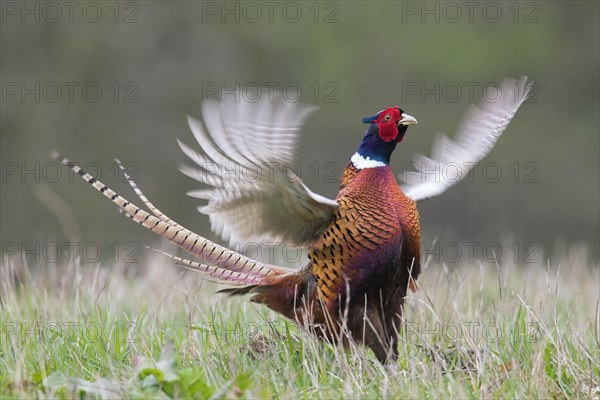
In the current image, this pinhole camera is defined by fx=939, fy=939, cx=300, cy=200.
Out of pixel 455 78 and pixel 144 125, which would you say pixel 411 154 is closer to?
pixel 455 78

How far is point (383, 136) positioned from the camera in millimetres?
4375

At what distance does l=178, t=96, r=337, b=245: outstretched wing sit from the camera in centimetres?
369

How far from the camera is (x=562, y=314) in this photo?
5102mm

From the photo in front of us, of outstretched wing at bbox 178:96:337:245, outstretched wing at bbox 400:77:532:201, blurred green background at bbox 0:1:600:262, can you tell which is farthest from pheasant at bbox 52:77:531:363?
blurred green background at bbox 0:1:600:262

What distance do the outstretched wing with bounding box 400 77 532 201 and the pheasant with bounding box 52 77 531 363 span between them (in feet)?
1.76

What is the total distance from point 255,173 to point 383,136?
2.72ft

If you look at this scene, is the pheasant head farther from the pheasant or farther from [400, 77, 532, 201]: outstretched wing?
[400, 77, 532, 201]: outstretched wing

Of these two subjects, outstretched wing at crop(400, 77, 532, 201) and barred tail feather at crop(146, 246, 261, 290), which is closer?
barred tail feather at crop(146, 246, 261, 290)

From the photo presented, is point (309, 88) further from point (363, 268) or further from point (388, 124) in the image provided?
point (363, 268)

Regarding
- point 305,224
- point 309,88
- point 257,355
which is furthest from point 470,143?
point 309,88

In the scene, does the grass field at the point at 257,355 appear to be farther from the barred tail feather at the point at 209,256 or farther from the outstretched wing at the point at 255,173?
the outstretched wing at the point at 255,173

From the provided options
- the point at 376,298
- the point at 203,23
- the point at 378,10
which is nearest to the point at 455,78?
the point at 378,10

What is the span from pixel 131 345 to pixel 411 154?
7.98 metres

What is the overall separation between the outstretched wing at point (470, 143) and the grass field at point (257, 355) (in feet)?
1.73
